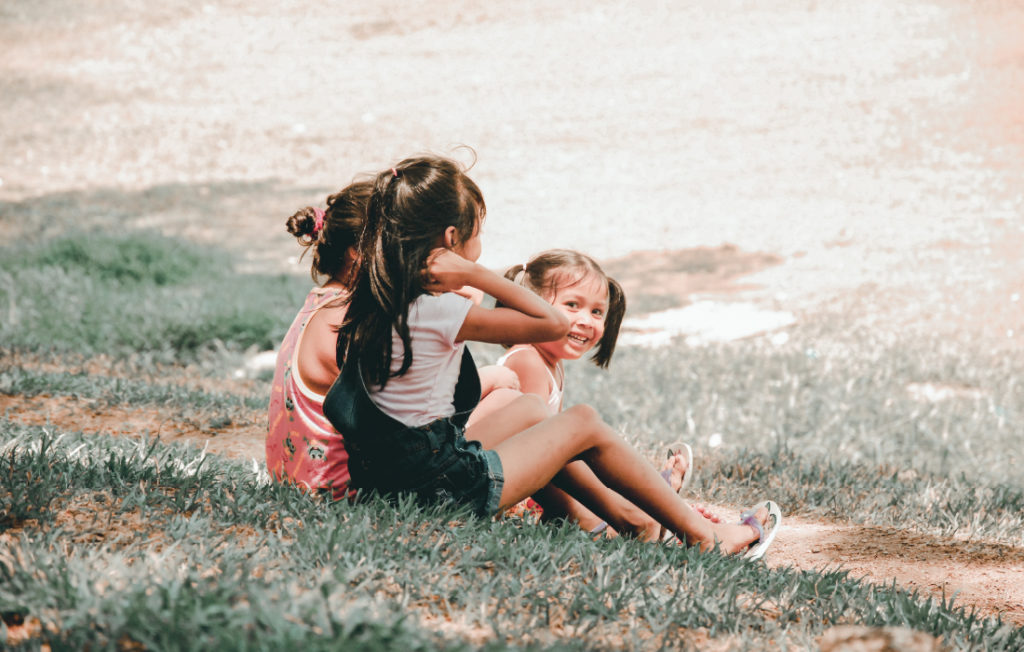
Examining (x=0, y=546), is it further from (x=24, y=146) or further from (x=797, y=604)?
(x=24, y=146)

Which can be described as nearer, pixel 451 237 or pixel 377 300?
pixel 377 300

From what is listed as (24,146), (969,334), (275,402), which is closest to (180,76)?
(24,146)

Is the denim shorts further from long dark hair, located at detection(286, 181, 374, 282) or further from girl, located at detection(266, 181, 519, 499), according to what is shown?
Answer: long dark hair, located at detection(286, 181, 374, 282)

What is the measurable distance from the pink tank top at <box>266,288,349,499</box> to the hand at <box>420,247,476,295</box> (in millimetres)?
349

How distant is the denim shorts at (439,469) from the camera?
3127mm

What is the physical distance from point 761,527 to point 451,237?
5.07 ft

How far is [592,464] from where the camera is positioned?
131 inches

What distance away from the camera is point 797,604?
2.89 metres

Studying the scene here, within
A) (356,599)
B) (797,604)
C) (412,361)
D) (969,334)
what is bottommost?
(969,334)

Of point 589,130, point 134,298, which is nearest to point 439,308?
point 134,298

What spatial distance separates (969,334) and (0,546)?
8.17m

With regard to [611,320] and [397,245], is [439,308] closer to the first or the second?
[397,245]

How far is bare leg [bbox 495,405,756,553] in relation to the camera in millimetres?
3207

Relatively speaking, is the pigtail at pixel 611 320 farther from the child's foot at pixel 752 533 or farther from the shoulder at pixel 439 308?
the shoulder at pixel 439 308
